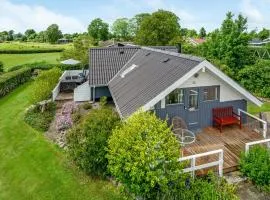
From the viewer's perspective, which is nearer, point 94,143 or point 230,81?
point 94,143

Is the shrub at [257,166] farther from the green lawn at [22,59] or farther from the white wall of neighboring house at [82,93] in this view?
the green lawn at [22,59]

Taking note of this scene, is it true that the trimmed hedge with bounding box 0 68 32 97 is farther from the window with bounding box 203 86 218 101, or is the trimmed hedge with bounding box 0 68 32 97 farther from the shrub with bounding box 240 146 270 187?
the shrub with bounding box 240 146 270 187

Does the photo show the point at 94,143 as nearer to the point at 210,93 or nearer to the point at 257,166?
the point at 257,166

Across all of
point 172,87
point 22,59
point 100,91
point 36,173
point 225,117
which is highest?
point 22,59

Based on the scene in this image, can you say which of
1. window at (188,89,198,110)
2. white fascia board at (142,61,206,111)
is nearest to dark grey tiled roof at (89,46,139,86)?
window at (188,89,198,110)

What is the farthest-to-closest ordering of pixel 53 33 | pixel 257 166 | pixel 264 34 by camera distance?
pixel 53 33, pixel 264 34, pixel 257 166

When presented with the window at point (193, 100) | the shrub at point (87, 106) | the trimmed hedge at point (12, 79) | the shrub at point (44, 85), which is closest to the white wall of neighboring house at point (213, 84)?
the window at point (193, 100)

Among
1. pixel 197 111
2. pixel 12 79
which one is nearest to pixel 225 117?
pixel 197 111
